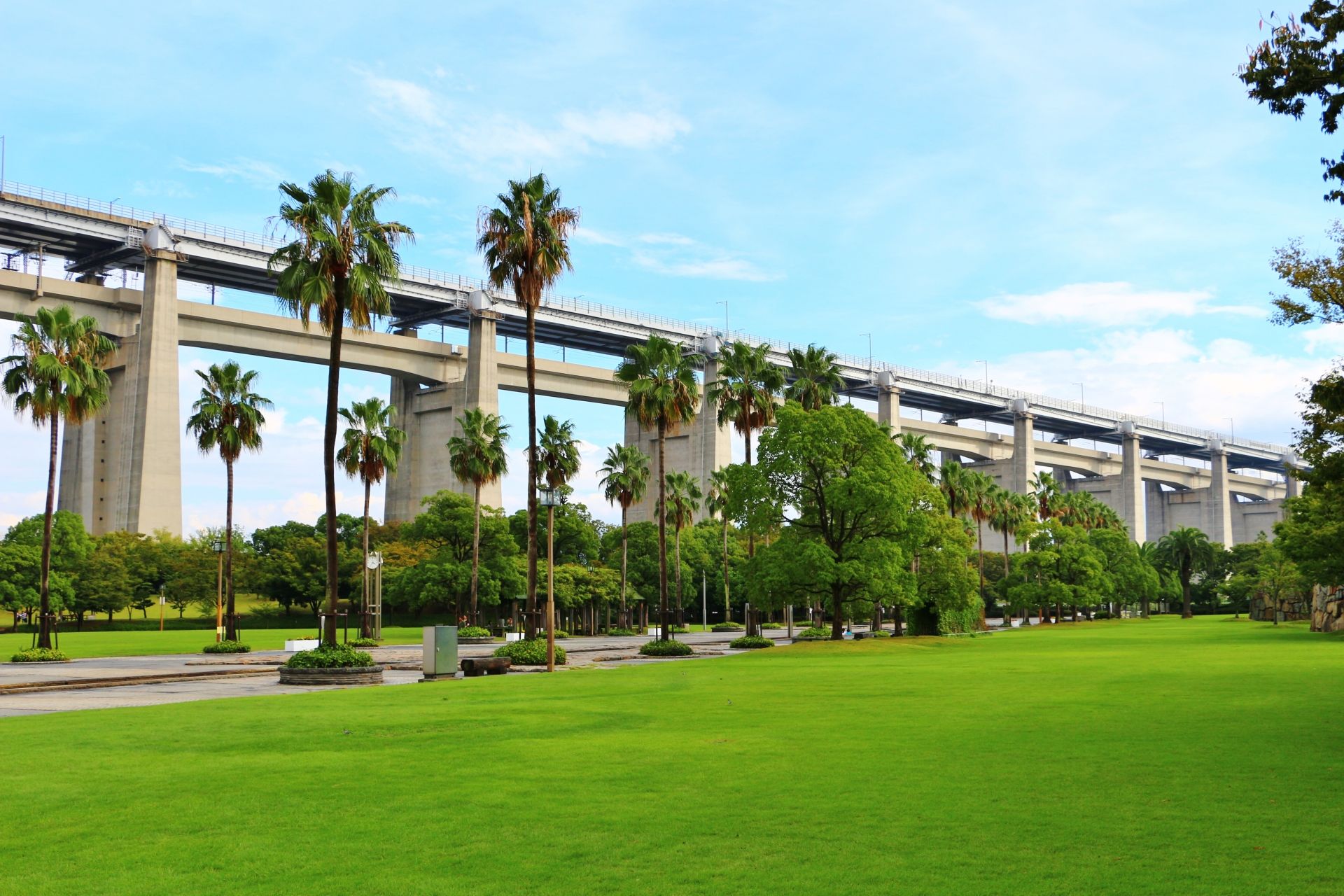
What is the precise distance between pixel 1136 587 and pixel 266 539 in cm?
9028

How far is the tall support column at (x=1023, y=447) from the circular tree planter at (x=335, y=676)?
144 meters

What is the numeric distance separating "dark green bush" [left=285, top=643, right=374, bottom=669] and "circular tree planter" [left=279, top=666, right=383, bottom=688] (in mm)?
119

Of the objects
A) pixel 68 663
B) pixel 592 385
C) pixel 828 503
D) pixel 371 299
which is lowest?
pixel 68 663

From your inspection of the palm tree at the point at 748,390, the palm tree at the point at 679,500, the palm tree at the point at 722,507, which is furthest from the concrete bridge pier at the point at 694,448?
the palm tree at the point at 748,390

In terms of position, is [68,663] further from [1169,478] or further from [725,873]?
[1169,478]

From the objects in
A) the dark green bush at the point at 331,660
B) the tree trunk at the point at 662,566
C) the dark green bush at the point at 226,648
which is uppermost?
the tree trunk at the point at 662,566

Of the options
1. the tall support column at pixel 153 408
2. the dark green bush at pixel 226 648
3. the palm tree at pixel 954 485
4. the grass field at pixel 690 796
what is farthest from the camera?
the palm tree at pixel 954 485

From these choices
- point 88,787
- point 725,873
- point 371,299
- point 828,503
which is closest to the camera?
point 725,873

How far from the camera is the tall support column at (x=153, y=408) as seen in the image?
90062 mm

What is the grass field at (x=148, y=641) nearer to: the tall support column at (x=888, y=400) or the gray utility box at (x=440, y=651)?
the gray utility box at (x=440, y=651)

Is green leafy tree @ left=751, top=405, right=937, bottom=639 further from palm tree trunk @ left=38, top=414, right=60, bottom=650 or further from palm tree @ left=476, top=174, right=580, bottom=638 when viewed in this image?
Result: palm tree trunk @ left=38, top=414, right=60, bottom=650

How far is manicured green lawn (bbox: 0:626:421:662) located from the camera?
56.8 m

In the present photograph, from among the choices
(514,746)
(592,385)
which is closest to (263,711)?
(514,746)

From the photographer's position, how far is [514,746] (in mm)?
16141
